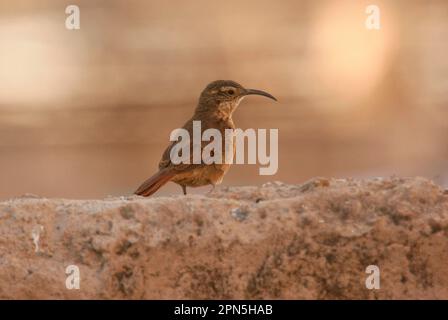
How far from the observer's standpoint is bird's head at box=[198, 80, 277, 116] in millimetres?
6664

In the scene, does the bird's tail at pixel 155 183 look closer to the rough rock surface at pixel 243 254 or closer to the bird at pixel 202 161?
the bird at pixel 202 161

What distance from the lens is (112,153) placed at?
14.1 m

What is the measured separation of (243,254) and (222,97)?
2472 mm

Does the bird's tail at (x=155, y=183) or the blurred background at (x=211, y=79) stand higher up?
the blurred background at (x=211, y=79)

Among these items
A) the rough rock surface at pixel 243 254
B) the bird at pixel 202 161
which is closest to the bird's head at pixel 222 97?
the bird at pixel 202 161

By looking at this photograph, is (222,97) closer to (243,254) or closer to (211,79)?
(243,254)

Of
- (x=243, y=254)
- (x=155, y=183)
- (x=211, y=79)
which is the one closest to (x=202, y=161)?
(x=155, y=183)

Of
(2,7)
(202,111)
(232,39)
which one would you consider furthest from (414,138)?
(202,111)

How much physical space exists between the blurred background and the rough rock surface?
8325mm

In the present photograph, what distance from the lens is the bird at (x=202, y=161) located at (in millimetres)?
5926

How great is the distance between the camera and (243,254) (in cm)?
432

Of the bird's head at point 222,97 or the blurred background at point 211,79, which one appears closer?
the bird's head at point 222,97

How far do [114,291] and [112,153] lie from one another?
984cm

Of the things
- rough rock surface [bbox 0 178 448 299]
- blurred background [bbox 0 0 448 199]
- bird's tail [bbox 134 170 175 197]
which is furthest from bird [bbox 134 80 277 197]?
blurred background [bbox 0 0 448 199]
